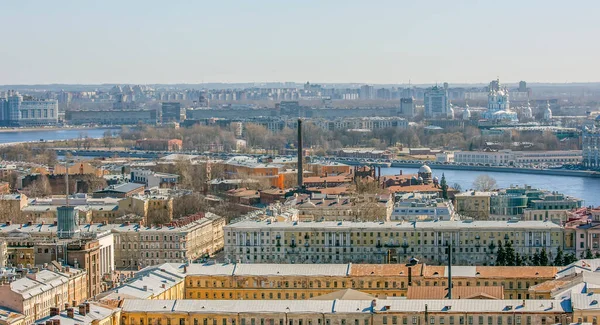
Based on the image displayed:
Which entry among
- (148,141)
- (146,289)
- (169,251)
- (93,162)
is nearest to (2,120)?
(148,141)

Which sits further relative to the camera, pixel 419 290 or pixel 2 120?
pixel 2 120

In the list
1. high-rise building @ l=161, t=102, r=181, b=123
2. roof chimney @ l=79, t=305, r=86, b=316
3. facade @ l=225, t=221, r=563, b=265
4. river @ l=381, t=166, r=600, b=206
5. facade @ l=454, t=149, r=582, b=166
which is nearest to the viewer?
roof chimney @ l=79, t=305, r=86, b=316

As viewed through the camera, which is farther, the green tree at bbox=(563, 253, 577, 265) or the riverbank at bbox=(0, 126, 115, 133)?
the riverbank at bbox=(0, 126, 115, 133)

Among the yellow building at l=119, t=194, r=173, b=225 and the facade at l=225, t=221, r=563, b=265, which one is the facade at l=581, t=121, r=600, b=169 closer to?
the yellow building at l=119, t=194, r=173, b=225

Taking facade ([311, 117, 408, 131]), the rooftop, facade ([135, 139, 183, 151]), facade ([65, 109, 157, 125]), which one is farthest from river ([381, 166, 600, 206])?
facade ([65, 109, 157, 125])

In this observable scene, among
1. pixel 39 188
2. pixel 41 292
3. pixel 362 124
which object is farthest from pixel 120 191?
pixel 362 124

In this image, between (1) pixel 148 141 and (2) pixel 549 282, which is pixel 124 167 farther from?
(2) pixel 549 282

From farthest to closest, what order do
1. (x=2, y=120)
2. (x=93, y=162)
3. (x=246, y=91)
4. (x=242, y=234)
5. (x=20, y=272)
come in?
(x=246, y=91) → (x=2, y=120) → (x=93, y=162) → (x=242, y=234) → (x=20, y=272)
